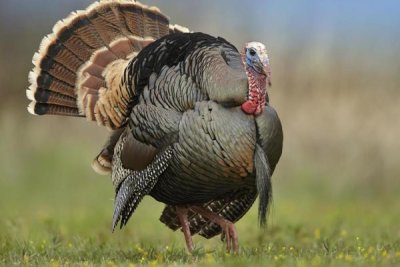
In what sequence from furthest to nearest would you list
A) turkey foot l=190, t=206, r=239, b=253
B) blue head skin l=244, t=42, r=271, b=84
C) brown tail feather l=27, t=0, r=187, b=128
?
1. brown tail feather l=27, t=0, r=187, b=128
2. turkey foot l=190, t=206, r=239, b=253
3. blue head skin l=244, t=42, r=271, b=84

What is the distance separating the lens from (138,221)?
10.9 metres

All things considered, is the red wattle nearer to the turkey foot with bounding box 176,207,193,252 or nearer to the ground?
the ground

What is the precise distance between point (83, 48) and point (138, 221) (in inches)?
137

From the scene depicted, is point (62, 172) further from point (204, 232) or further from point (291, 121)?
point (204, 232)

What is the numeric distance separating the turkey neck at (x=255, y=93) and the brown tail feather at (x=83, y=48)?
1589 millimetres

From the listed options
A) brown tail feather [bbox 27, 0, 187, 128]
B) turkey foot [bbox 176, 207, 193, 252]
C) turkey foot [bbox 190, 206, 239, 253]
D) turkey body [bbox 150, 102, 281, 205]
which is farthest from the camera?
brown tail feather [bbox 27, 0, 187, 128]

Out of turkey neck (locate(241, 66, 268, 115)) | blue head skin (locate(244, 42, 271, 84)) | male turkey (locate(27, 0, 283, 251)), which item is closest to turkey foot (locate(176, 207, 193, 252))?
male turkey (locate(27, 0, 283, 251))

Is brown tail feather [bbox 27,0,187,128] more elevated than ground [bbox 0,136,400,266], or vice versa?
brown tail feather [bbox 27,0,187,128]

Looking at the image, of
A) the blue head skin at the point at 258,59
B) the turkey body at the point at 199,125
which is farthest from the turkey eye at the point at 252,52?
the turkey body at the point at 199,125

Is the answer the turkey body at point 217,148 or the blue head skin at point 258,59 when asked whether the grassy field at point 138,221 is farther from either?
the blue head skin at point 258,59

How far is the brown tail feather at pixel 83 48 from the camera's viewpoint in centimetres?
780

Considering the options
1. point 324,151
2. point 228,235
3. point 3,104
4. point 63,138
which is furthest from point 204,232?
point 3,104

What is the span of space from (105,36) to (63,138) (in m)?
6.51

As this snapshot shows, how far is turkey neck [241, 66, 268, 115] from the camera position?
20.8 ft
